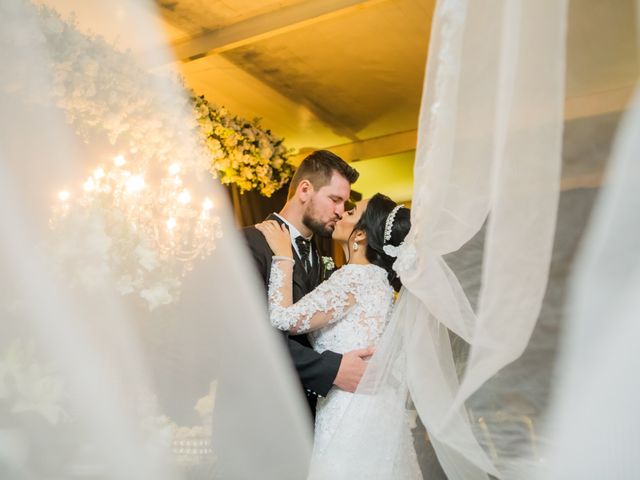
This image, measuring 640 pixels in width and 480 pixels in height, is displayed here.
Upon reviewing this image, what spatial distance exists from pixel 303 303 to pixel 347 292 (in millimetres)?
176

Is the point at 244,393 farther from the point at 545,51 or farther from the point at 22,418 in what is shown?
the point at 545,51

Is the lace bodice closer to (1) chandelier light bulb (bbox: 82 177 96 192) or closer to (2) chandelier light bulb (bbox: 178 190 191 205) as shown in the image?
(2) chandelier light bulb (bbox: 178 190 191 205)

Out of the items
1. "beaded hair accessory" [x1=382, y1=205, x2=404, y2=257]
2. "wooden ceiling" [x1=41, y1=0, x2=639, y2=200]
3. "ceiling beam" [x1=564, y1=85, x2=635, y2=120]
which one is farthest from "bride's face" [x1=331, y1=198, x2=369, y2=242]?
"ceiling beam" [x1=564, y1=85, x2=635, y2=120]

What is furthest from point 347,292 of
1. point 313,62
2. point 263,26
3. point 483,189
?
point 313,62

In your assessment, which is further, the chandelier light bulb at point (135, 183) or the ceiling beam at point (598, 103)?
the chandelier light bulb at point (135, 183)

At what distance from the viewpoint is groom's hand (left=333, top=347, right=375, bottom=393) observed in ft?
5.61

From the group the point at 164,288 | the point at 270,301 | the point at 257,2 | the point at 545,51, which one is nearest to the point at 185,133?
the point at 164,288

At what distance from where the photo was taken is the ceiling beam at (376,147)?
5.18m

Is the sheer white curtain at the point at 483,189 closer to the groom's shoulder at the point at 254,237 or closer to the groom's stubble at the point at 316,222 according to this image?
the groom's shoulder at the point at 254,237

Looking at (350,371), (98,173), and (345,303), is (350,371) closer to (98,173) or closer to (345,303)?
(345,303)

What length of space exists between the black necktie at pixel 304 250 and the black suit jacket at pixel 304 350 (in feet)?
0.10

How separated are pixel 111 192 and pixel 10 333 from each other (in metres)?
0.32

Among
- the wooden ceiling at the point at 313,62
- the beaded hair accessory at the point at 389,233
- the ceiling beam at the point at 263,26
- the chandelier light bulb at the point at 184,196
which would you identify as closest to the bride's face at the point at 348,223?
the beaded hair accessory at the point at 389,233

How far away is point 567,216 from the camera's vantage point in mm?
756
